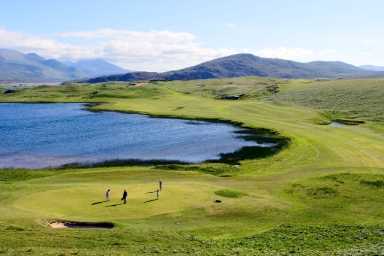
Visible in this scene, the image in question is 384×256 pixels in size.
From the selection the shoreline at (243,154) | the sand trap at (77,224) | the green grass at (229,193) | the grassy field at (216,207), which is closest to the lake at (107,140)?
the shoreline at (243,154)

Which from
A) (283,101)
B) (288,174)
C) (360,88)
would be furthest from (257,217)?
(360,88)

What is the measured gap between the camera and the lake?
95062 mm

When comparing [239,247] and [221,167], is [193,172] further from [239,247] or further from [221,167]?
[239,247]

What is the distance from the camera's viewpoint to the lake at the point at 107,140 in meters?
95.1

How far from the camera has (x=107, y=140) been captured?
384ft

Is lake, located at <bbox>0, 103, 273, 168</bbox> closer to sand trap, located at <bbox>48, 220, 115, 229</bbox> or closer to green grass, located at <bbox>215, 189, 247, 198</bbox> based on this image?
green grass, located at <bbox>215, 189, 247, 198</bbox>

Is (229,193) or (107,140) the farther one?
(107,140)

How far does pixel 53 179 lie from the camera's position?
7244cm

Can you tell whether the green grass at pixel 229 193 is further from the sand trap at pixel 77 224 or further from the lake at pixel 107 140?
the lake at pixel 107 140

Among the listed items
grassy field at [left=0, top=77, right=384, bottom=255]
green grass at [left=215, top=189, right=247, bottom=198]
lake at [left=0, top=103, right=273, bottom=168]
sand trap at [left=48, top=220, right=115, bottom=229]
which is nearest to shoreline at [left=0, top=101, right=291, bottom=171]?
lake at [left=0, top=103, right=273, bottom=168]

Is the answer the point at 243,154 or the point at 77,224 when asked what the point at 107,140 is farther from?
the point at 77,224

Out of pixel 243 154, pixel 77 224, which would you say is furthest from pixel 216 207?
pixel 243 154

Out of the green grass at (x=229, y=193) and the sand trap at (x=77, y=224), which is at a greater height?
the green grass at (x=229, y=193)

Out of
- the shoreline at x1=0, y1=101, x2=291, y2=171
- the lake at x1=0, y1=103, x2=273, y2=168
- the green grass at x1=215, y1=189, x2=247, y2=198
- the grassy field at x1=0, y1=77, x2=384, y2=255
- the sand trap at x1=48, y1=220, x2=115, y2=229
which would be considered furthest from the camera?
the lake at x1=0, y1=103, x2=273, y2=168
